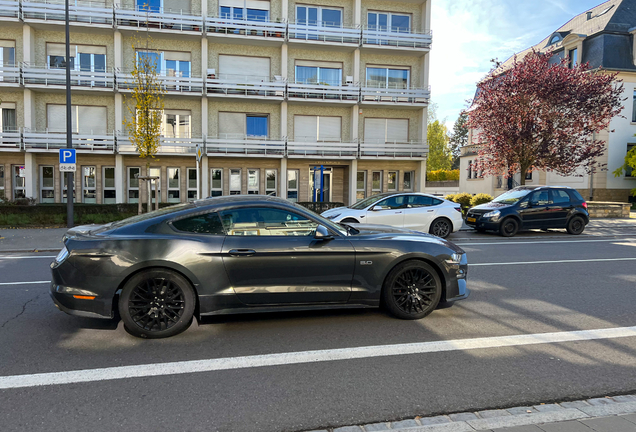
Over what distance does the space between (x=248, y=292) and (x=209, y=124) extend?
20.6 metres

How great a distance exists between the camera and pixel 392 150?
24.7 meters

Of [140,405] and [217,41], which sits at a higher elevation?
[217,41]

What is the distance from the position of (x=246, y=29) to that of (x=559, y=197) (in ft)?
57.2

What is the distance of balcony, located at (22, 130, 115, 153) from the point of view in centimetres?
2111

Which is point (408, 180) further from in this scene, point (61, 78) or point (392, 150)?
point (61, 78)

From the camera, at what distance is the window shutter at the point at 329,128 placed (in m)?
24.8

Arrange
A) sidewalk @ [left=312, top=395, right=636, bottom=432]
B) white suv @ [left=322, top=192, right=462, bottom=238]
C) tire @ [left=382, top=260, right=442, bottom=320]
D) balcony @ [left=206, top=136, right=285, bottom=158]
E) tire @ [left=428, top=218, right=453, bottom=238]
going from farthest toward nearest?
balcony @ [left=206, top=136, right=285, bottom=158]
tire @ [left=428, top=218, right=453, bottom=238]
white suv @ [left=322, top=192, right=462, bottom=238]
tire @ [left=382, top=260, right=442, bottom=320]
sidewalk @ [left=312, top=395, right=636, bottom=432]

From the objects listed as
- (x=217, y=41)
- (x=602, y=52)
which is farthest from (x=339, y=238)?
(x=602, y=52)

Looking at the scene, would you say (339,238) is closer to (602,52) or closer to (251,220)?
(251,220)

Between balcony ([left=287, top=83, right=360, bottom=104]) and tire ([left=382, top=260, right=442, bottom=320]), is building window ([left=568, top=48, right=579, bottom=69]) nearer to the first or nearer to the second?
balcony ([left=287, top=83, right=360, bottom=104])

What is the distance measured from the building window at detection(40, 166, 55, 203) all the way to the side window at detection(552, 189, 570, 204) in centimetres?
2381

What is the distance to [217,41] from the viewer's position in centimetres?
2316

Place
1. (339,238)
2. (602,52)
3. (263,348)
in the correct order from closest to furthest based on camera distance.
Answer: (263,348) → (339,238) → (602,52)

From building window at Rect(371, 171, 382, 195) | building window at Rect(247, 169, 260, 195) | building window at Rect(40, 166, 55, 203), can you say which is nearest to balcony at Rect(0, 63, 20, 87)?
building window at Rect(40, 166, 55, 203)
